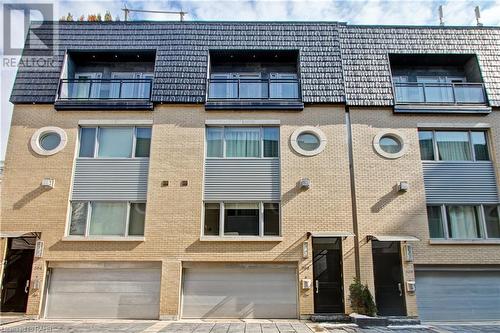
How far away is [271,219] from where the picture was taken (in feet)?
39.1

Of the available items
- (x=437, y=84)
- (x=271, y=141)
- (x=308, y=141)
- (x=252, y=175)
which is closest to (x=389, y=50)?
(x=437, y=84)

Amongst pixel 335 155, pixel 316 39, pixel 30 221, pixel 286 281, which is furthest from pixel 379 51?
pixel 30 221

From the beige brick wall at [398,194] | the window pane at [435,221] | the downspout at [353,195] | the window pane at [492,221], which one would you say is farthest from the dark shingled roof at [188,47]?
the window pane at [492,221]

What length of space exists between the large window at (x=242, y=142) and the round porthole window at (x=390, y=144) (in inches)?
143

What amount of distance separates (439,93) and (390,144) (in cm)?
291

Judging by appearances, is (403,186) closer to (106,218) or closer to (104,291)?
(106,218)

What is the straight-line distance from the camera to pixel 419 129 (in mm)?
12805

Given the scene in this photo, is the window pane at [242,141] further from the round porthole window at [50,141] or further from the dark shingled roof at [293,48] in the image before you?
the round porthole window at [50,141]

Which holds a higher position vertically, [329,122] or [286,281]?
[329,122]

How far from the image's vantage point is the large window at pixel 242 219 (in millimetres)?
11797

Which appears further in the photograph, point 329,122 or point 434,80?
point 434,80

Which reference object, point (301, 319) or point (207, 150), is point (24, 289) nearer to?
point (207, 150)

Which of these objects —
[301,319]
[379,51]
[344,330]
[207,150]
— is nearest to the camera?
[344,330]

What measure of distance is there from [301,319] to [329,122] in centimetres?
677
